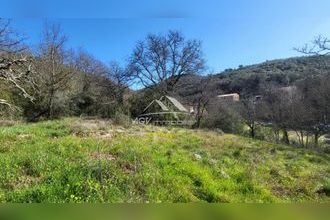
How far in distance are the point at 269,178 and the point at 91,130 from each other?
958 centimetres

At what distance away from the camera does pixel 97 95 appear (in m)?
37.9

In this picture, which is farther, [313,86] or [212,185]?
[313,86]

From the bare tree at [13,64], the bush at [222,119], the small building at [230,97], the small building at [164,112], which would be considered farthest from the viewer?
the small building at [230,97]

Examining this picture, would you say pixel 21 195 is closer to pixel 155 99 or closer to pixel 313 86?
pixel 155 99

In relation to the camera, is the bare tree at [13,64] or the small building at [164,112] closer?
the bare tree at [13,64]

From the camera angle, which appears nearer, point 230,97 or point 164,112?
point 164,112

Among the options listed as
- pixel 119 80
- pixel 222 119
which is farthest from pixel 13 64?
pixel 222 119

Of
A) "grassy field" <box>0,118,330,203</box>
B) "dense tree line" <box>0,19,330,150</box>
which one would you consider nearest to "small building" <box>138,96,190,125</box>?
"dense tree line" <box>0,19,330,150</box>

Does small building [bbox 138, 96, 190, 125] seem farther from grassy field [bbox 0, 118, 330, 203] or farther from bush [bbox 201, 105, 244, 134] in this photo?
grassy field [bbox 0, 118, 330, 203]

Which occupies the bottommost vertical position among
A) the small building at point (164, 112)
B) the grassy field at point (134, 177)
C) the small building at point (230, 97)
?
the grassy field at point (134, 177)

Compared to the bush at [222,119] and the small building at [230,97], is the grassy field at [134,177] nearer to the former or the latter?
the bush at [222,119]

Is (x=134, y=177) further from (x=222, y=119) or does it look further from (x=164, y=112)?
(x=222, y=119)

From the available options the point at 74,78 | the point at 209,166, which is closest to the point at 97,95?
the point at 74,78

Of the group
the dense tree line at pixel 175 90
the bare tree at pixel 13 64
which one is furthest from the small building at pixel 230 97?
the bare tree at pixel 13 64
